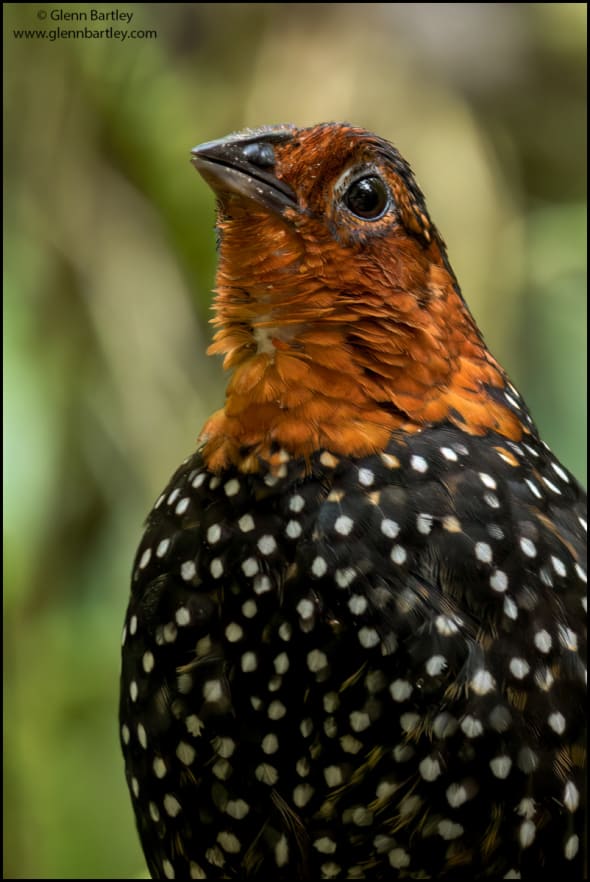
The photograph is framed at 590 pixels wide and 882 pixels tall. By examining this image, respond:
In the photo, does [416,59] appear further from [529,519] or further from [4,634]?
[529,519]

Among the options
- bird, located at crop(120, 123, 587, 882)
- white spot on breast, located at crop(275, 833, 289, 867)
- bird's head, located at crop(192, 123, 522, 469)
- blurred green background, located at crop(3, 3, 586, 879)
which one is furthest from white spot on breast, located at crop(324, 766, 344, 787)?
blurred green background, located at crop(3, 3, 586, 879)

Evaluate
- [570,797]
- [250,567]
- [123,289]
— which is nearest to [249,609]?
[250,567]

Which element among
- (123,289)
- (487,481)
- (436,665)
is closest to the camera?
(436,665)

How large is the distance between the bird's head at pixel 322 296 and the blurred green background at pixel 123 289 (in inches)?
52.4

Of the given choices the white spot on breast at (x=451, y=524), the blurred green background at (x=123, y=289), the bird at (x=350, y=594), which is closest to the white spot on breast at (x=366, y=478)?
Answer: the bird at (x=350, y=594)

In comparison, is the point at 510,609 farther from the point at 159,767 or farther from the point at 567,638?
the point at 159,767

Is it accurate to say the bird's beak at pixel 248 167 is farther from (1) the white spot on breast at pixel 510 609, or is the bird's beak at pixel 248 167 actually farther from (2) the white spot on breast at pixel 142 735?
(2) the white spot on breast at pixel 142 735

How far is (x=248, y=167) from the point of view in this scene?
1.45m

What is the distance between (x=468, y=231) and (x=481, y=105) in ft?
2.82

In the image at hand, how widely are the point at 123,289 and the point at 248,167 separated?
167 cm

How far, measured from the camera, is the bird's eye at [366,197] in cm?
149

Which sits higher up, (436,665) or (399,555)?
(399,555)

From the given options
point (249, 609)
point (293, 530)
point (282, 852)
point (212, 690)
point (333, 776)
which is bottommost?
point (282, 852)

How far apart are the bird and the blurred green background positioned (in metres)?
1.30
